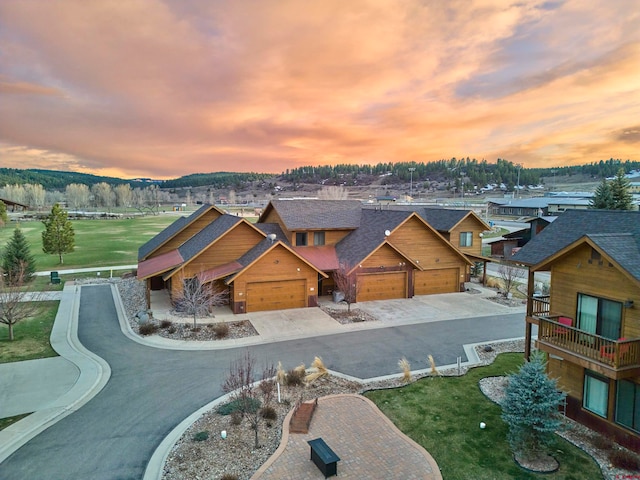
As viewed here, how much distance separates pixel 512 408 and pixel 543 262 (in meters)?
5.42

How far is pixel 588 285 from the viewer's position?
13.2m

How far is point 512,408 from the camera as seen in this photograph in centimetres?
1126

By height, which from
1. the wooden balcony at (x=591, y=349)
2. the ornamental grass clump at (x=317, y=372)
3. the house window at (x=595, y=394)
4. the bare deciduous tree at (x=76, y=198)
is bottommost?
the ornamental grass clump at (x=317, y=372)

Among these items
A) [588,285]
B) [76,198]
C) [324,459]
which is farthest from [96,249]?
[76,198]

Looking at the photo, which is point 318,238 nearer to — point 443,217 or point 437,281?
point 437,281

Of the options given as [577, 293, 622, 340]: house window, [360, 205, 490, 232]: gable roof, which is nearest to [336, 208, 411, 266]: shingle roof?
[360, 205, 490, 232]: gable roof

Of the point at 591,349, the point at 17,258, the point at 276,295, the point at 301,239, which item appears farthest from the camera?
the point at 17,258

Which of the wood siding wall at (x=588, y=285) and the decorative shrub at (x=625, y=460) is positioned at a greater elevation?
the wood siding wall at (x=588, y=285)

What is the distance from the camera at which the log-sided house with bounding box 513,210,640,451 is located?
11505 mm

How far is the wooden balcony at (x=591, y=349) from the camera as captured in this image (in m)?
11.2

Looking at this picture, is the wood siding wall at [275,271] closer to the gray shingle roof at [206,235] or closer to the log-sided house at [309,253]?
the log-sided house at [309,253]

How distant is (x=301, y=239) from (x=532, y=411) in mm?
22569

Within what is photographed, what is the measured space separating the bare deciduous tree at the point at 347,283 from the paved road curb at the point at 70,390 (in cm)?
1403

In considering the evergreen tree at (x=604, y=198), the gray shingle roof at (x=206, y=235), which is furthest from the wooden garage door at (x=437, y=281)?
the evergreen tree at (x=604, y=198)
